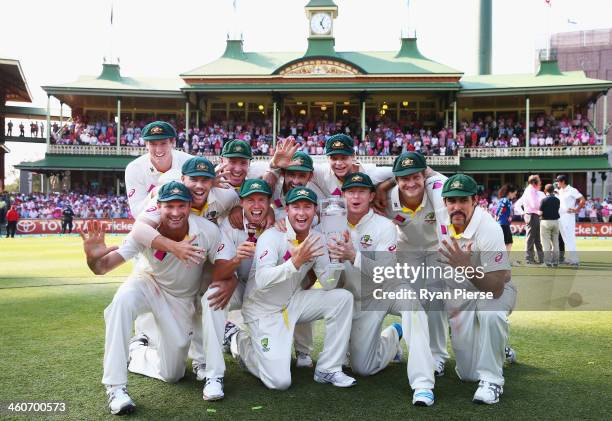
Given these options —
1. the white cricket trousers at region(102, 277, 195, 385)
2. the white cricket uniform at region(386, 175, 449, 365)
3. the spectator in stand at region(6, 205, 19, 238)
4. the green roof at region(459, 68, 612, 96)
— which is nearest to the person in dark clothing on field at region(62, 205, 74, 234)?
the spectator in stand at region(6, 205, 19, 238)

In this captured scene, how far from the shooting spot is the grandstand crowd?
34.8 m

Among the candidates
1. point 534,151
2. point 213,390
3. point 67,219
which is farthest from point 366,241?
point 534,151

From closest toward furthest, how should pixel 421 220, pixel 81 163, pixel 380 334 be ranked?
pixel 380 334
pixel 421 220
pixel 81 163

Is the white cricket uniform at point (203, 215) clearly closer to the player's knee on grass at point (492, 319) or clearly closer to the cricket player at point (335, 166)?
the cricket player at point (335, 166)

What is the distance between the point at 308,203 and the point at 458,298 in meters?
1.58

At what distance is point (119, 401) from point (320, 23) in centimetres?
3825

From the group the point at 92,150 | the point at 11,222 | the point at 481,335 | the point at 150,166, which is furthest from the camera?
the point at 92,150

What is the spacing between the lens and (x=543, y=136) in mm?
35375

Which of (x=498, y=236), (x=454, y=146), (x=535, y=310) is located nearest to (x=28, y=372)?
(x=498, y=236)

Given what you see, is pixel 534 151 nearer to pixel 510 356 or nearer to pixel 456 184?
pixel 510 356

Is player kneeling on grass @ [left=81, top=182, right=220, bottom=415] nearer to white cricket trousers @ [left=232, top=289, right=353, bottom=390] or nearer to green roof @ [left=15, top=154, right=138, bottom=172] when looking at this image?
white cricket trousers @ [left=232, top=289, right=353, bottom=390]

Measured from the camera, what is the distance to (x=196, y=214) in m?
5.42

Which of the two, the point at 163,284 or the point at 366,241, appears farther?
the point at 366,241

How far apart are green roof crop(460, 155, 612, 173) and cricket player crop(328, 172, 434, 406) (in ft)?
100
